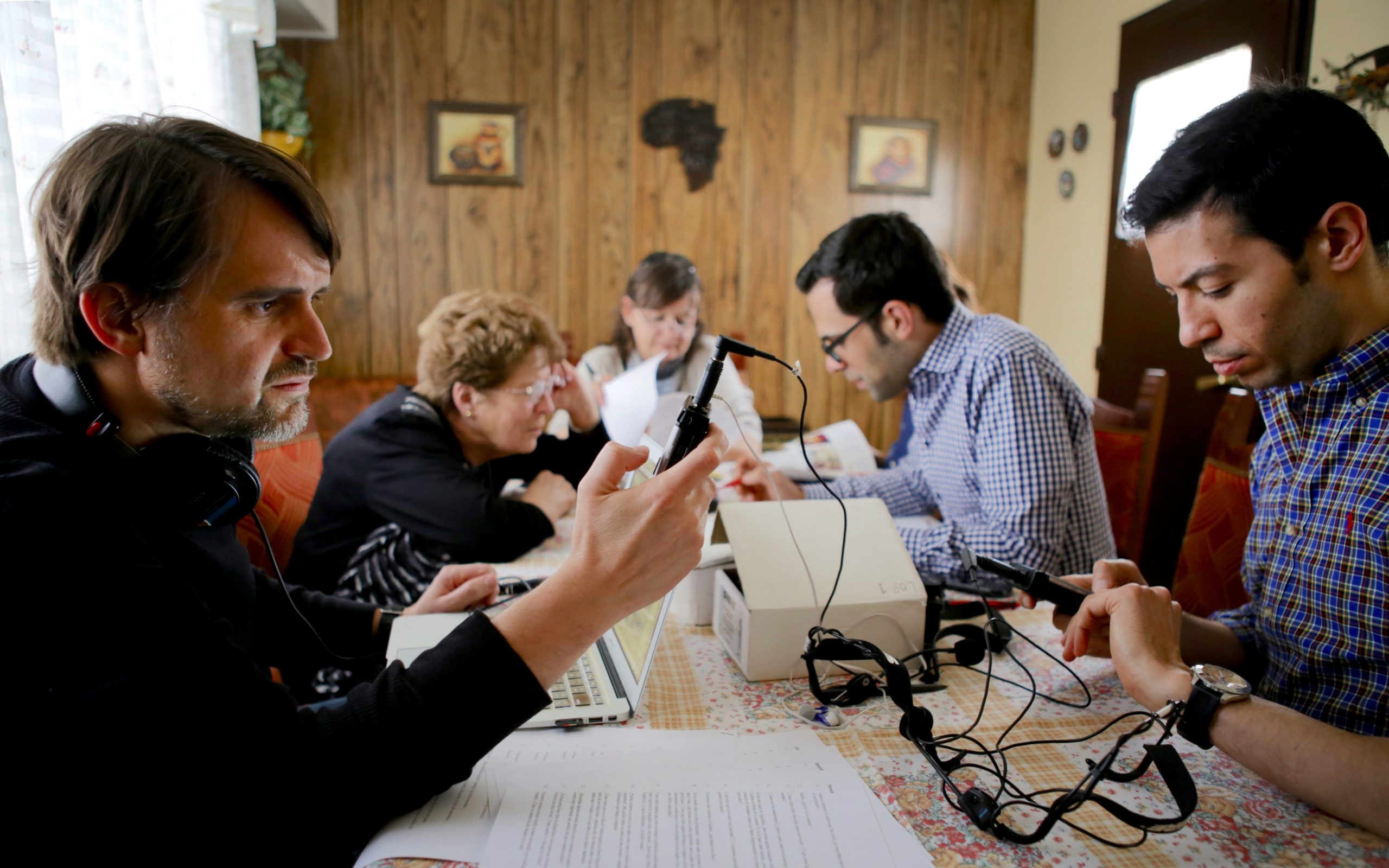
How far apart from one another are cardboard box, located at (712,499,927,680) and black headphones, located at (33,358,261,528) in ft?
1.90

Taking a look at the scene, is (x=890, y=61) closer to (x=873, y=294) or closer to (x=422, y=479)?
(x=873, y=294)

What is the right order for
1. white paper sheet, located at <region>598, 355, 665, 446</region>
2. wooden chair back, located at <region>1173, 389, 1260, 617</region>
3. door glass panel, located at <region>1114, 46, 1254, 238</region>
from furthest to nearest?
door glass panel, located at <region>1114, 46, 1254, 238</region>, white paper sheet, located at <region>598, 355, 665, 446</region>, wooden chair back, located at <region>1173, 389, 1260, 617</region>

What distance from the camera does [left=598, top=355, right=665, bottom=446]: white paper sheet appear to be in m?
2.07

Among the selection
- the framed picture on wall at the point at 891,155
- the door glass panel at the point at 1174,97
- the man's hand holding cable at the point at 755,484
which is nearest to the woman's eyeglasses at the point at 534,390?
the man's hand holding cable at the point at 755,484

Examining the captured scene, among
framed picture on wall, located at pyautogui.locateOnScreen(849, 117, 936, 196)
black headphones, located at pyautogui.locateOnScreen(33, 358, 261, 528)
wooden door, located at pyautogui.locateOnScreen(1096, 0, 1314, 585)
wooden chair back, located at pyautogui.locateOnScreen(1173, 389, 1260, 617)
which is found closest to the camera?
black headphones, located at pyautogui.locateOnScreen(33, 358, 261, 528)

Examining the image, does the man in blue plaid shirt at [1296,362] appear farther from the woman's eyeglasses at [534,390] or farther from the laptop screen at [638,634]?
the woman's eyeglasses at [534,390]

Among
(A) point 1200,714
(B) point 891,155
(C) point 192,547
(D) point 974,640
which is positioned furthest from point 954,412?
(B) point 891,155

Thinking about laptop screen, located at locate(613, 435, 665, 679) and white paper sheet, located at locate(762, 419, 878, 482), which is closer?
laptop screen, located at locate(613, 435, 665, 679)

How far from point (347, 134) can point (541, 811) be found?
3.66 meters

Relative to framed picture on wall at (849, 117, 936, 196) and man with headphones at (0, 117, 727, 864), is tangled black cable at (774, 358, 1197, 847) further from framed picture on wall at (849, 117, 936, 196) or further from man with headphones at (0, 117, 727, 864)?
framed picture on wall at (849, 117, 936, 196)

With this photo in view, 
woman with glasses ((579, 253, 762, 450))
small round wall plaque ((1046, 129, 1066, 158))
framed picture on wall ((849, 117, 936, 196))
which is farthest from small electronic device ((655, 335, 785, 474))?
small round wall plaque ((1046, 129, 1066, 158))

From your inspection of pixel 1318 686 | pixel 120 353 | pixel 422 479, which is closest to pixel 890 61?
pixel 422 479

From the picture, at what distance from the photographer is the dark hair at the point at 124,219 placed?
788 millimetres

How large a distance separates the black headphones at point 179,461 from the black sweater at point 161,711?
0.5 inches
